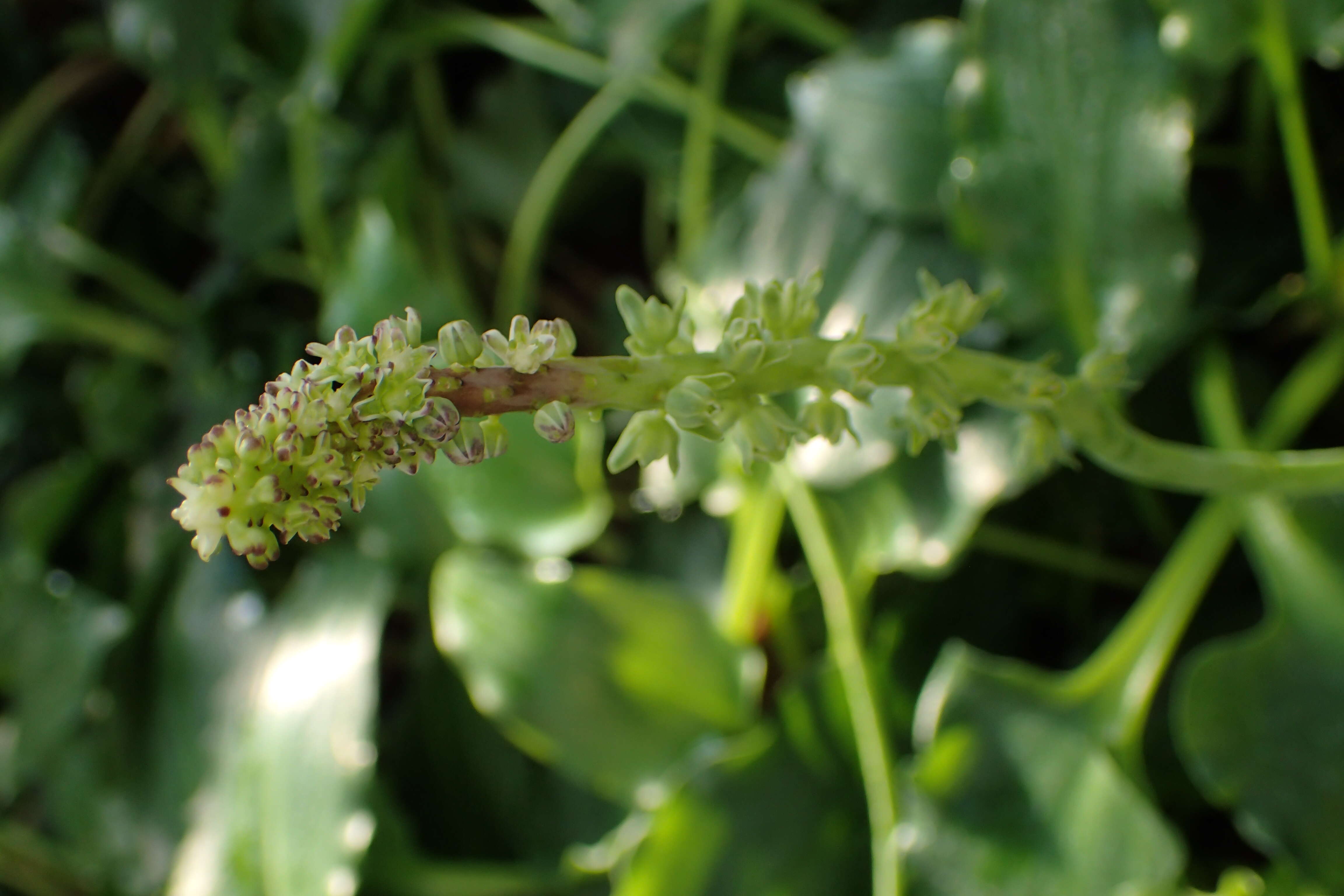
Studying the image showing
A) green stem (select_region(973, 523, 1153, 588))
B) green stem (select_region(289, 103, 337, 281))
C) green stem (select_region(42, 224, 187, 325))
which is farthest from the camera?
green stem (select_region(42, 224, 187, 325))

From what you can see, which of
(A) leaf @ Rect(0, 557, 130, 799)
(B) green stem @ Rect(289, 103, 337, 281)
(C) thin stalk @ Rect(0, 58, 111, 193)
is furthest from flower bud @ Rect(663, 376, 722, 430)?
(C) thin stalk @ Rect(0, 58, 111, 193)

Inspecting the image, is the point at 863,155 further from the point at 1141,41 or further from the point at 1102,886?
the point at 1102,886

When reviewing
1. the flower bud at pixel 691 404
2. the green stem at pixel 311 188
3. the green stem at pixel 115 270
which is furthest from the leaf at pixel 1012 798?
the green stem at pixel 115 270

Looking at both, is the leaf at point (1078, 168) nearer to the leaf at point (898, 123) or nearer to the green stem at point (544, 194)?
the leaf at point (898, 123)

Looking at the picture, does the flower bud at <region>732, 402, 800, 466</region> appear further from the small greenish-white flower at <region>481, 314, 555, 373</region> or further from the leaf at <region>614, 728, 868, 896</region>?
the leaf at <region>614, 728, 868, 896</region>

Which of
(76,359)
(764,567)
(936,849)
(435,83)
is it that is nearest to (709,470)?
(764,567)

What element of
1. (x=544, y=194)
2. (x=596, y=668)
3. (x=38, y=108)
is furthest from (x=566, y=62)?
(x=38, y=108)
